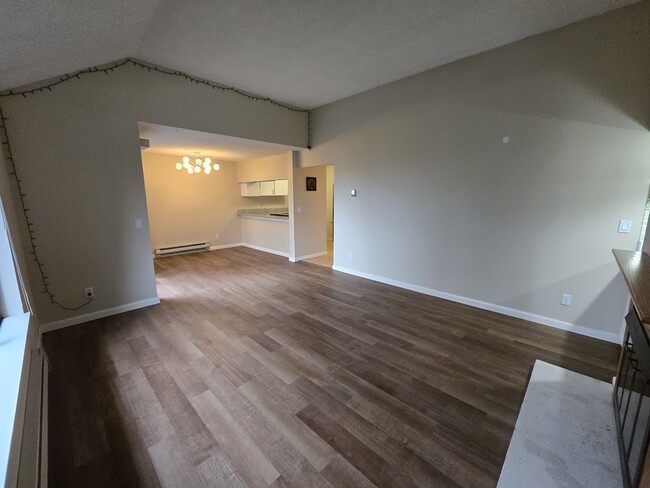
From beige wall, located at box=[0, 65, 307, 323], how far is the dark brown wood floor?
48 cm

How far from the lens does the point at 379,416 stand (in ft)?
5.94

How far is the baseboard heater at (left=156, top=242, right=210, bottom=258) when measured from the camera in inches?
253

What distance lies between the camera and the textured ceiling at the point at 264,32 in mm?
1909

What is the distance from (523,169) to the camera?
3045 millimetres

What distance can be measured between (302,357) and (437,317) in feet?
5.75

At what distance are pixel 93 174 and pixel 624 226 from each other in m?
5.57

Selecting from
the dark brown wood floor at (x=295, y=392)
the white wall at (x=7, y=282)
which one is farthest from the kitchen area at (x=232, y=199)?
the white wall at (x=7, y=282)

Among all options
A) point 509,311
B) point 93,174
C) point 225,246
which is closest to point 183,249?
point 225,246

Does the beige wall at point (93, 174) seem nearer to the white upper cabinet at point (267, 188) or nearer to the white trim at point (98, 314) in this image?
the white trim at point (98, 314)

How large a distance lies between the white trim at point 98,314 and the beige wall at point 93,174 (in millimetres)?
33

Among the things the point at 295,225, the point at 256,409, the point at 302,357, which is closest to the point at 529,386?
the point at 302,357

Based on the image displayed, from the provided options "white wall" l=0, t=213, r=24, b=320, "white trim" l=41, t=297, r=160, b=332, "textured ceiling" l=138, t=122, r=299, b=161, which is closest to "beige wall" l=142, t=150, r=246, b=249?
"textured ceiling" l=138, t=122, r=299, b=161

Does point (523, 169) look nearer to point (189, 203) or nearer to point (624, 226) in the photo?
point (624, 226)

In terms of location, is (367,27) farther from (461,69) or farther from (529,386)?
(529,386)
